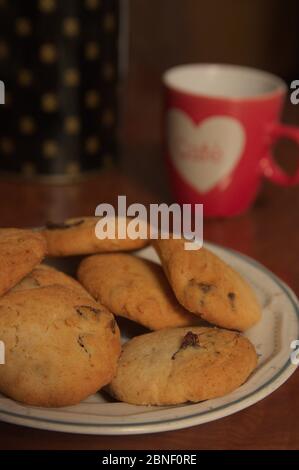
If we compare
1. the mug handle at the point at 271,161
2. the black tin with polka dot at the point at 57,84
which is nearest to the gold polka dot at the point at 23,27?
the black tin with polka dot at the point at 57,84

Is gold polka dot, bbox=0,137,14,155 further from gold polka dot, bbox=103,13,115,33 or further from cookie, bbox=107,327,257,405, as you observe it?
cookie, bbox=107,327,257,405

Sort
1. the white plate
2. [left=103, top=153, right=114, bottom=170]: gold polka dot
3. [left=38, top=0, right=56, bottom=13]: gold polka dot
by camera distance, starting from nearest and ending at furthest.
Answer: the white plate < [left=38, top=0, right=56, bottom=13]: gold polka dot < [left=103, top=153, right=114, bottom=170]: gold polka dot

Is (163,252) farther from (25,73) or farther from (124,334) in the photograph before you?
(25,73)

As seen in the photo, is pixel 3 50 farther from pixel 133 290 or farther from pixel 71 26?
pixel 133 290

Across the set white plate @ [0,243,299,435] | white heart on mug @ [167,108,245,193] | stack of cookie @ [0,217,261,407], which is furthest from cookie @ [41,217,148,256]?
white heart on mug @ [167,108,245,193]

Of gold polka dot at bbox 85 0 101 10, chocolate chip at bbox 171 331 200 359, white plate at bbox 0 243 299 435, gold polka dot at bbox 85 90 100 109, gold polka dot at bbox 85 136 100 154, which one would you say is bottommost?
gold polka dot at bbox 85 136 100 154

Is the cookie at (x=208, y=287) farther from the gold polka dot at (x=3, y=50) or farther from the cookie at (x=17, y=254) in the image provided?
the gold polka dot at (x=3, y=50)

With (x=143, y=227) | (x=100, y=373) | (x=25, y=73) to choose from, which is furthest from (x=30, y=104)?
(x=100, y=373)
